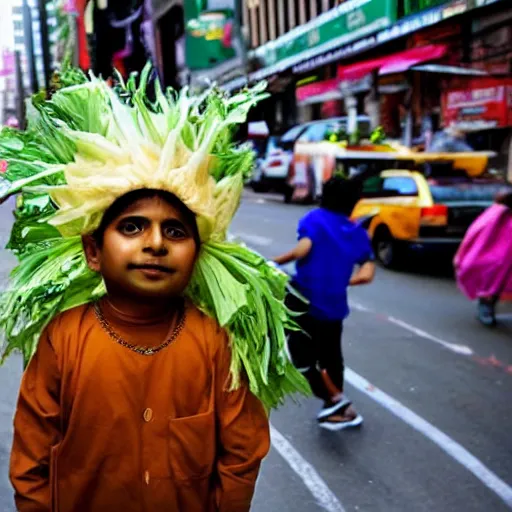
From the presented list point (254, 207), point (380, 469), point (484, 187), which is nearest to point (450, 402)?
point (380, 469)

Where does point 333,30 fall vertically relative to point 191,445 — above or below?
above

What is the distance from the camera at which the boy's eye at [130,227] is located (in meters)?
1.97

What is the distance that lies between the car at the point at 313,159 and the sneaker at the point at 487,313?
893 cm

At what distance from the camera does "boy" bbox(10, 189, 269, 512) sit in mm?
1971

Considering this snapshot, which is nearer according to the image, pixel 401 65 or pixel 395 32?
pixel 401 65

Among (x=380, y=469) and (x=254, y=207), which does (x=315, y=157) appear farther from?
(x=380, y=469)

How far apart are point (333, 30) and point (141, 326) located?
2654cm

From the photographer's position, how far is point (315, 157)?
1825 cm

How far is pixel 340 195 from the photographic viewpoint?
4.70m

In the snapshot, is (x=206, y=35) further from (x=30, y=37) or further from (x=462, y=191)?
(x=462, y=191)

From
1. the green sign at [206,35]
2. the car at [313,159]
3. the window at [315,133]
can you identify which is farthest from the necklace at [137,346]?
the green sign at [206,35]

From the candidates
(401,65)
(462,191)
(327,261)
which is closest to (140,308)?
(327,261)

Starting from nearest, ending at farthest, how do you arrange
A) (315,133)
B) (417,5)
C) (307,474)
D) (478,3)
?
(307,474)
(478,3)
(315,133)
(417,5)

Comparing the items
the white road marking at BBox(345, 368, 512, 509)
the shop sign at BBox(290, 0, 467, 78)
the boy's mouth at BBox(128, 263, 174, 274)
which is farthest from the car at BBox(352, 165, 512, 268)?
the shop sign at BBox(290, 0, 467, 78)
